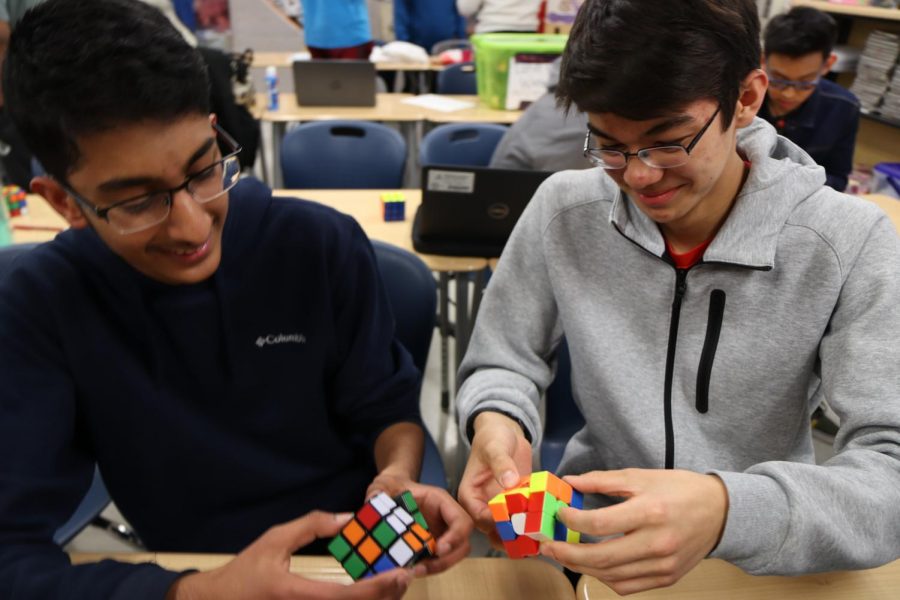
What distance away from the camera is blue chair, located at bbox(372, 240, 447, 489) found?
1.60 metres

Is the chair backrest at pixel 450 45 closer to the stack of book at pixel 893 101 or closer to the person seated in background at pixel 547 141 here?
the stack of book at pixel 893 101

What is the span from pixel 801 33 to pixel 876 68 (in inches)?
61.6

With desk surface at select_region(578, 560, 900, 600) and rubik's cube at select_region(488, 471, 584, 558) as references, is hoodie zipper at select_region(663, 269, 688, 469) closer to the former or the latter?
desk surface at select_region(578, 560, 900, 600)

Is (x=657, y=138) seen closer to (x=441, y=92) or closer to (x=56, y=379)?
(x=56, y=379)

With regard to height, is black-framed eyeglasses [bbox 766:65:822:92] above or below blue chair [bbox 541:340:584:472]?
above

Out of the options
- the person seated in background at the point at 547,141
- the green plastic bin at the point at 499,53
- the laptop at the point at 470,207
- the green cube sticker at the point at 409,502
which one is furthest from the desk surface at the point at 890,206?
the green cube sticker at the point at 409,502

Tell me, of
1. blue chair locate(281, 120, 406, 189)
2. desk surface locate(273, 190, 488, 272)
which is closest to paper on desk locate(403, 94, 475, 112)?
blue chair locate(281, 120, 406, 189)

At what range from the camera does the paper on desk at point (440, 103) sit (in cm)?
396

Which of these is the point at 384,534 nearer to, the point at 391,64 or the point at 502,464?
the point at 502,464

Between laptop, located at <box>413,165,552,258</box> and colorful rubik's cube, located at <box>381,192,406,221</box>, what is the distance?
209 millimetres

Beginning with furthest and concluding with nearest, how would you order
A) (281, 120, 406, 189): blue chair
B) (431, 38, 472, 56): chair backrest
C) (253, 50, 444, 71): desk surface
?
(431, 38, 472, 56): chair backrest < (253, 50, 444, 71): desk surface < (281, 120, 406, 189): blue chair

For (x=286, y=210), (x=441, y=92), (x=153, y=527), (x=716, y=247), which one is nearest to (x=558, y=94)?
(x=716, y=247)

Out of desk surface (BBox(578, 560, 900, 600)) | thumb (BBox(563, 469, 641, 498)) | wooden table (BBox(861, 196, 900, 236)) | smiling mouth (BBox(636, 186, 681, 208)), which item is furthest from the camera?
wooden table (BBox(861, 196, 900, 236))

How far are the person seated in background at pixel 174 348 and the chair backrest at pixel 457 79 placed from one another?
3.65m
